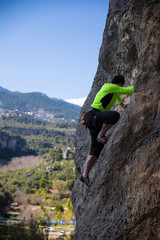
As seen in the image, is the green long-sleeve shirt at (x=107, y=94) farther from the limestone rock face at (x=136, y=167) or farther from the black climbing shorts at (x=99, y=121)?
the limestone rock face at (x=136, y=167)

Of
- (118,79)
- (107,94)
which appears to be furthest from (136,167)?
(118,79)

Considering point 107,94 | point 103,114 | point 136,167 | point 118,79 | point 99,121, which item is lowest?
point 136,167

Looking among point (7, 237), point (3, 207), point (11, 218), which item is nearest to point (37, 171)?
point (3, 207)

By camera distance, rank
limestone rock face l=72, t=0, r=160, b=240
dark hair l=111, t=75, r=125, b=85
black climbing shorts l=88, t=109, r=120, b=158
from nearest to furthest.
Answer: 1. limestone rock face l=72, t=0, r=160, b=240
2. black climbing shorts l=88, t=109, r=120, b=158
3. dark hair l=111, t=75, r=125, b=85

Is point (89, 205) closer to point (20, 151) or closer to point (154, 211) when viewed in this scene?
point (154, 211)

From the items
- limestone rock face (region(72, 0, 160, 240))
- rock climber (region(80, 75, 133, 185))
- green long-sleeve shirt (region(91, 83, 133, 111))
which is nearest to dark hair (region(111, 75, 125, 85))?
rock climber (region(80, 75, 133, 185))

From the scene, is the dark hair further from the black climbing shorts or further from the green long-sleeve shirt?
the black climbing shorts

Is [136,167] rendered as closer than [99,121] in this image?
Yes

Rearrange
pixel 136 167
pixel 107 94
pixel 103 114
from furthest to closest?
1. pixel 107 94
2. pixel 103 114
3. pixel 136 167

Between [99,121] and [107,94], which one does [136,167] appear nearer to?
[99,121]

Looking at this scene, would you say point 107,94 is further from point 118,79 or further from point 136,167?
point 136,167

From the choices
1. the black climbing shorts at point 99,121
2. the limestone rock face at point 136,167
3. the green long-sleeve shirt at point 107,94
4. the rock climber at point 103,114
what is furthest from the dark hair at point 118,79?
the black climbing shorts at point 99,121

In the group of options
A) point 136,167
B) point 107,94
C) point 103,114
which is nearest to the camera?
point 136,167

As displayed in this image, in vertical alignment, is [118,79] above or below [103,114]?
above
